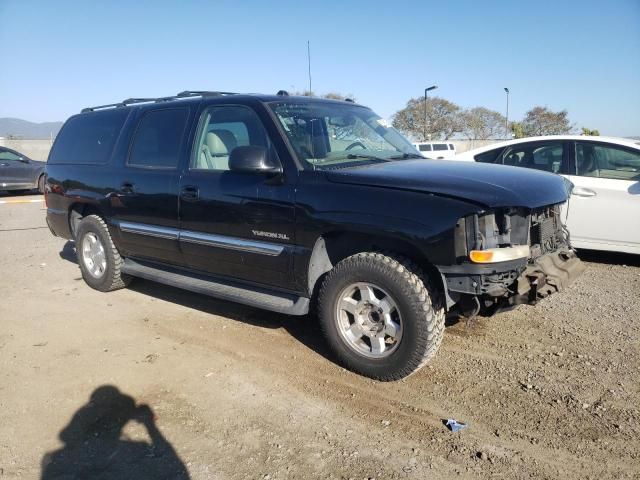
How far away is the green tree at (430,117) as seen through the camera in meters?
50.0

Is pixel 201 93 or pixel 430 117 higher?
pixel 430 117

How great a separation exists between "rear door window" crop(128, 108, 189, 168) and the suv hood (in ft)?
5.69

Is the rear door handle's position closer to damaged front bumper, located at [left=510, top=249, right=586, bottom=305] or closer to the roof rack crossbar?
the roof rack crossbar

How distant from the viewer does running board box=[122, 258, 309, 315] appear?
382cm

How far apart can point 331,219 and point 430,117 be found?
49421mm

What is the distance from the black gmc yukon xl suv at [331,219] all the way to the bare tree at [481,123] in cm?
4992

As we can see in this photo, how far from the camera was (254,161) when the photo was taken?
11.8 ft

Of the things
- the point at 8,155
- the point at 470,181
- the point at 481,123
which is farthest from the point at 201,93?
the point at 481,123

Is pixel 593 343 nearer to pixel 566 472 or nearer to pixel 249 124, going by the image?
pixel 566 472

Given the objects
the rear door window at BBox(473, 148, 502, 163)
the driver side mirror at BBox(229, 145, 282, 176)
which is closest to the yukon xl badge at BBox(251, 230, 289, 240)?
the driver side mirror at BBox(229, 145, 282, 176)

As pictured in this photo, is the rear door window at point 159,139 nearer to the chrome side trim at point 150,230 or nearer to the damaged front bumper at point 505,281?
the chrome side trim at point 150,230

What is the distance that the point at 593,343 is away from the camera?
13.2 feet

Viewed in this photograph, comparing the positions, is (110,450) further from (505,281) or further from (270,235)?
(505,281)

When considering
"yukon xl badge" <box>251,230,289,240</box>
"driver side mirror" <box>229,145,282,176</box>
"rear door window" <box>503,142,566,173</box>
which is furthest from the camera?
"rear door window" <box>503,142,566,173</box>
